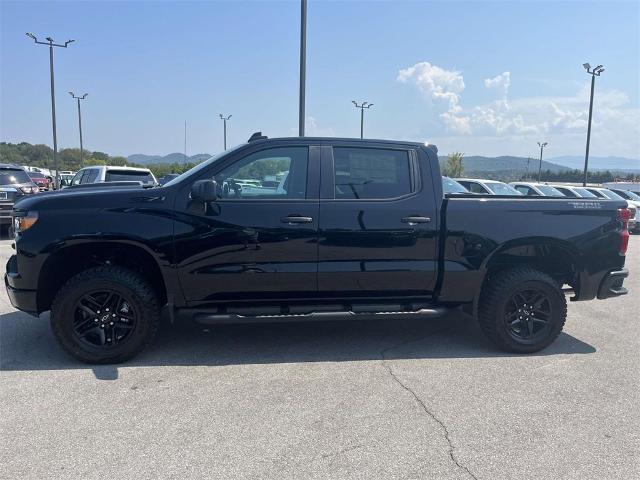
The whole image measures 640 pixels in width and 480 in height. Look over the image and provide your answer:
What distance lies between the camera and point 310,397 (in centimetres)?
385

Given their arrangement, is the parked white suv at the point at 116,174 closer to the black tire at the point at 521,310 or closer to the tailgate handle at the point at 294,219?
the tailgate handle at the point at 294,219

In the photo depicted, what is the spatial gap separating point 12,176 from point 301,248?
11893 millimetres

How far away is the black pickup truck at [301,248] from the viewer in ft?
14.2

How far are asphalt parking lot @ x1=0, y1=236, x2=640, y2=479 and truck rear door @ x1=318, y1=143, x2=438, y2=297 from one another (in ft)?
2.36

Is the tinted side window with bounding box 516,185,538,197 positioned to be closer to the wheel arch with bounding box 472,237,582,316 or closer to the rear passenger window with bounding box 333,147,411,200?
the wheel arch with bounding box 472,237,582,316

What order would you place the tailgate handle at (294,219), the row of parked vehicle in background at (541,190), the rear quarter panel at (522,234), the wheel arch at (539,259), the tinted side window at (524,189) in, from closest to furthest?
the tailgate handle at (294,219) → the rear quarter panel at (522,234) → the wheel arch at (539,259) → the row of parked vehicle in background at (541,190) → the tinted side window at (524,189)

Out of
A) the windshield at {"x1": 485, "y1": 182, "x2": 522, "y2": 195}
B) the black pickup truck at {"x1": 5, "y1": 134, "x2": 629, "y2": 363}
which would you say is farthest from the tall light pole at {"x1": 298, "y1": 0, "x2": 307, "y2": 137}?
the black pickup truck at {"x1": 5, "y1": 134, "x2": 629, "y2": 363}

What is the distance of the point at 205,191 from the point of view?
419 cm

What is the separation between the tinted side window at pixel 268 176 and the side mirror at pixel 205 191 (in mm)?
265

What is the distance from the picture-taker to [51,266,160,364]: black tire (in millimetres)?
4316

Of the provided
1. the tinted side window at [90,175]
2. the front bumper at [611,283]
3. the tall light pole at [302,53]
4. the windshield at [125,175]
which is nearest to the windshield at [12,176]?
the tinted side window at [90,175]

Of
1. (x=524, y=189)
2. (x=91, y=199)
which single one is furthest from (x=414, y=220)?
(x=524, y=189)

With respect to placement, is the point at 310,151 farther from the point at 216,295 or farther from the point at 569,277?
the point at 569,277

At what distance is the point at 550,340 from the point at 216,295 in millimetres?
3190
